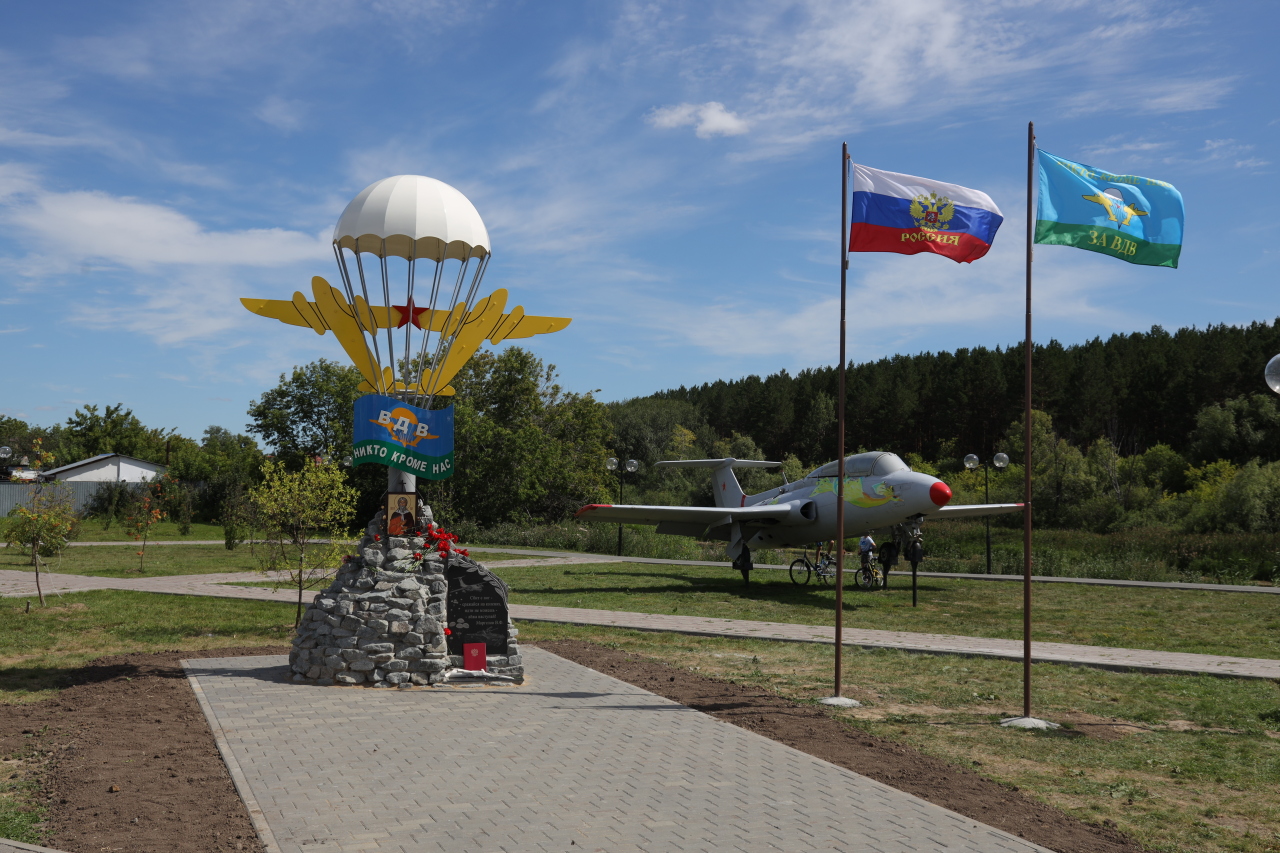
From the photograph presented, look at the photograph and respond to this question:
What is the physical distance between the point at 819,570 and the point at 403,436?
1505cm

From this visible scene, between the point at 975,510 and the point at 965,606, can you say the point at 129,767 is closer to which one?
the point at 965,606

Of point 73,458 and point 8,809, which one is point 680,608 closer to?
point 8,809

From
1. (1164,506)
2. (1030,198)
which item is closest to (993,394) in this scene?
(1164,506)

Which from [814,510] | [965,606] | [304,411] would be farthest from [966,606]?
[304,411]

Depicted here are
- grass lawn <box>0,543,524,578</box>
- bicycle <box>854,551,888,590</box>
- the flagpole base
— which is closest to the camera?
the flagpole base

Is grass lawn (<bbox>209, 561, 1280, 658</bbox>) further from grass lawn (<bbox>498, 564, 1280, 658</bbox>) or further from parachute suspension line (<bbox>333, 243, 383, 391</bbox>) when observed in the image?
parachute suspension line (<bbox>333, 243, 383, 391</bbox>)

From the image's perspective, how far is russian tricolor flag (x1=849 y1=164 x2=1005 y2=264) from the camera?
9.29 m

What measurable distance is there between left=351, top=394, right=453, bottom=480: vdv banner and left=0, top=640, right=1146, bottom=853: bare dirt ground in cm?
319

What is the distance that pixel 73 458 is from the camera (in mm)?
63375

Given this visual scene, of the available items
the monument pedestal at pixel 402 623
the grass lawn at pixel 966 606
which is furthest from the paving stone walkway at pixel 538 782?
the grass lawn at pixel 966 606

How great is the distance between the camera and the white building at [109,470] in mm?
55906

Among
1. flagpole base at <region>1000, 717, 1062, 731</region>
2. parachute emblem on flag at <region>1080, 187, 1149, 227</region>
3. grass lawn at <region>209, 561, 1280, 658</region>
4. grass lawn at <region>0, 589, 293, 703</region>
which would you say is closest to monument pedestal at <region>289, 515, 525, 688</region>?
grass lawn at <region>0, 589, 293, 703</region>

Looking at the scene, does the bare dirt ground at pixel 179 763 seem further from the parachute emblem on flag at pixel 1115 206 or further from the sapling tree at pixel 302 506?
the parachute emblem on flag at pixel 1115 206

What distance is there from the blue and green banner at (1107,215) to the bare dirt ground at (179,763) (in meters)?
5.39
